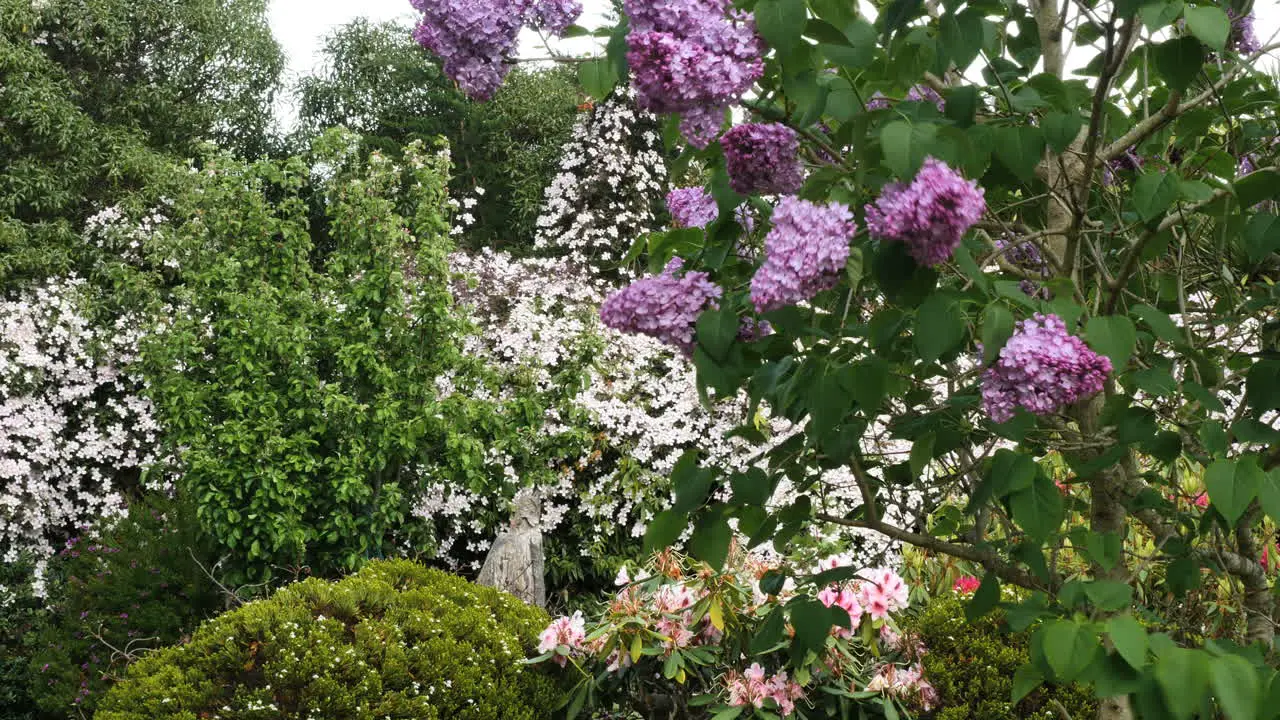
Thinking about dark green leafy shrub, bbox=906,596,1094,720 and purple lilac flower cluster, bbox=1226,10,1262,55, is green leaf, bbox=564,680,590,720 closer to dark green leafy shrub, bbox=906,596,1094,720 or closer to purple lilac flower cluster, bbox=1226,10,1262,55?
dark green leafy shrub, bbox=906,596,1094,720

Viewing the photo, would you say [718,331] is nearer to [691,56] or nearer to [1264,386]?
[691,56]

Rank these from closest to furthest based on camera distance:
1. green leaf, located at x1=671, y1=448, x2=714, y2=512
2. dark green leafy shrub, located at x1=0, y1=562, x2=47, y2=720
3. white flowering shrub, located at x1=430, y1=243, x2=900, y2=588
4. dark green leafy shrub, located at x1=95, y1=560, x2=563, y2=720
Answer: green leaf, located at x1=671, y1=448, x2=714, y2=512
dark green leafy shrub, located at x1=95, y1=560, x2=563, y2=720
dark green leafy shrub, located at x1=0, y1=562, x2=47, y2=720
white flowering shrub, located at x1=430, y1=243, x2=900, y2=588

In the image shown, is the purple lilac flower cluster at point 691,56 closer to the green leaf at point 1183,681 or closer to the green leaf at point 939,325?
the green leaf at point 939,325

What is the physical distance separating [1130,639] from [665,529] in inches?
22.3

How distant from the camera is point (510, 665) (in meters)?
3.33

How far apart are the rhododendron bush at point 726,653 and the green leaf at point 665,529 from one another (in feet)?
5.43

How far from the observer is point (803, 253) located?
1198 mm

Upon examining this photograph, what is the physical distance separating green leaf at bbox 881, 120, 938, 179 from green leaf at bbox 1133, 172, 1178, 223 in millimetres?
349

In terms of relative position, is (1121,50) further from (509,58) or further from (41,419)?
(41,419)

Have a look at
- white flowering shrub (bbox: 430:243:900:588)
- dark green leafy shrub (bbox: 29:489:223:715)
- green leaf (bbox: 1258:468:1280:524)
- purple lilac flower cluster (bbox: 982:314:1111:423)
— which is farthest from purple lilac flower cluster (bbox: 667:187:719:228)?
white flowering shrub (bbox: 430:243:900:588)

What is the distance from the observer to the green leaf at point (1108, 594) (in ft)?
4.25

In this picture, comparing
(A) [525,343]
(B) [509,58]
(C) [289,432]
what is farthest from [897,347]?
Answer: (A) [525,343]

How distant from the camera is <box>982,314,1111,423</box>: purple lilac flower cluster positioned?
1.20 meters

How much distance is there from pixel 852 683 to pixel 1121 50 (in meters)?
2.27
